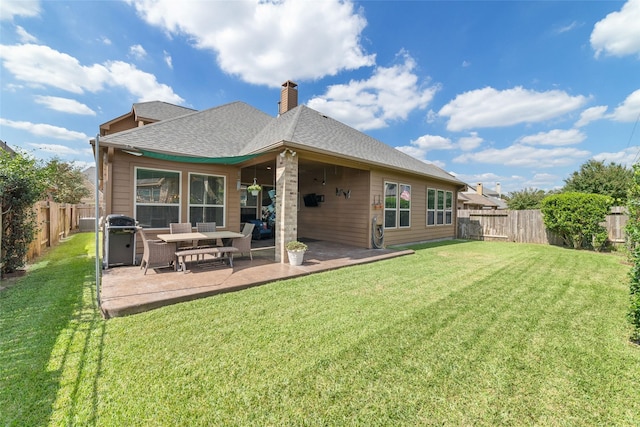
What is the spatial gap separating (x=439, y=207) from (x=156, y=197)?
462 inches

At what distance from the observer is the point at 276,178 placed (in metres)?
6.42

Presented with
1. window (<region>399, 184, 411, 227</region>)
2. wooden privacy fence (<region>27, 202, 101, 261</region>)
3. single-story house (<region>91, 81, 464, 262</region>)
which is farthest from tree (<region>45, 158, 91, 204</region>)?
window (<region>399, 184, 411, 227</region>)

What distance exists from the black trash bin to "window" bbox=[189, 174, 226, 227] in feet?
5.83

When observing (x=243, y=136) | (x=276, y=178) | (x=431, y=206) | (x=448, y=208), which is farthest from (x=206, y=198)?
(x=448, y=208)

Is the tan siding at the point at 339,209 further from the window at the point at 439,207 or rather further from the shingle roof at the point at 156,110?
the shingle roof at the point at 156,110

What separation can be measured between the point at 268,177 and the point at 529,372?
411 inches

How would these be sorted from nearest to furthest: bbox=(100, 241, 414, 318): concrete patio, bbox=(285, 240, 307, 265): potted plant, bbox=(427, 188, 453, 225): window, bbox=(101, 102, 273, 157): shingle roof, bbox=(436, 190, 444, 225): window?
bbox=(100, 241, 414, 318): concrete patio, bbox=(285, 240, 307, 265): potted plant, bbox=(101, 102, 273, 157): shingle roof, bbox=(427, 188, 453, 225): window, bbox=(436, 190, 444, 225): window

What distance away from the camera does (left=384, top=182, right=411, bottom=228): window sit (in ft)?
31.6

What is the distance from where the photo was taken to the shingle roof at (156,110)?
1273 cm

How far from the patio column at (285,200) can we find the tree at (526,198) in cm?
3182

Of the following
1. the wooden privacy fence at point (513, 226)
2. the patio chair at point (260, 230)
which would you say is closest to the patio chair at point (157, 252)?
the patio chair at point (260, 230)

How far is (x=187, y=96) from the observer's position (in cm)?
1435

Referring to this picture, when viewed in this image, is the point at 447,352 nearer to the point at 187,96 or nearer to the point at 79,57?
the point at 79,57

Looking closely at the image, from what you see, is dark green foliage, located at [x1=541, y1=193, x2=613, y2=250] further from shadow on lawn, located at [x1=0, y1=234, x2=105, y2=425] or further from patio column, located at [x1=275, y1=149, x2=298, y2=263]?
shadow on lawn, located at [x1=0, y1=234, x2=105, y2=425]
